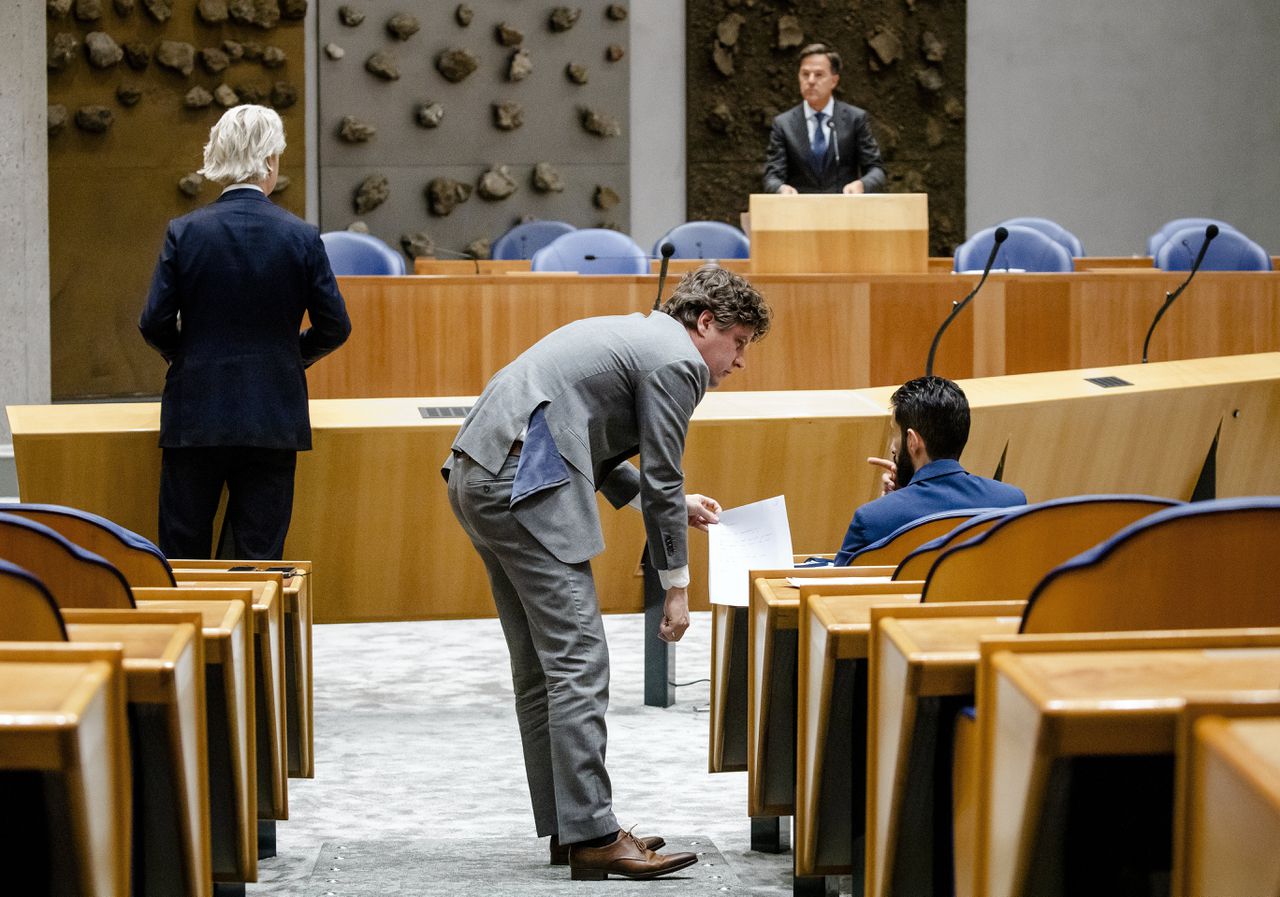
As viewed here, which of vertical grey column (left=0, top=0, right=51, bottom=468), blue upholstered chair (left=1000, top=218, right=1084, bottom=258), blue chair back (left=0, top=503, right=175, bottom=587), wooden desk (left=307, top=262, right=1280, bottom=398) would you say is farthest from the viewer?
blue upholstered chair (left=1000, top=218, right=1084, bottom=258)

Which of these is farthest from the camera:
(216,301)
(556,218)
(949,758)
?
(556,218)

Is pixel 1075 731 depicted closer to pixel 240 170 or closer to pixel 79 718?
pixel 79 718

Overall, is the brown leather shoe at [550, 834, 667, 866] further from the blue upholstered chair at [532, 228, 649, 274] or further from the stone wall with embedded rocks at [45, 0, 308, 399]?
the stone wall with embedded rocks at [45, 0, 308, 399]

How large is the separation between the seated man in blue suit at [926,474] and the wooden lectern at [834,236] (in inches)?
122

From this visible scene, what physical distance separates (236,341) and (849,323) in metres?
2.80

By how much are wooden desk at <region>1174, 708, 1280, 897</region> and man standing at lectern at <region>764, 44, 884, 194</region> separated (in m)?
5.87

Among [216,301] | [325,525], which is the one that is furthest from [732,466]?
[216,301]

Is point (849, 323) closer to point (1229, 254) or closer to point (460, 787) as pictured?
point (1229, 254)

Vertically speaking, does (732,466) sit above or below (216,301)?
below

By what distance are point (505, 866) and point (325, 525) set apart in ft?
3.88

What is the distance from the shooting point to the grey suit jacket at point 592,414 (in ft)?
8.20

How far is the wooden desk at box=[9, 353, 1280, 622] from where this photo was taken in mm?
3326

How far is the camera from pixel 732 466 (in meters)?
3.74

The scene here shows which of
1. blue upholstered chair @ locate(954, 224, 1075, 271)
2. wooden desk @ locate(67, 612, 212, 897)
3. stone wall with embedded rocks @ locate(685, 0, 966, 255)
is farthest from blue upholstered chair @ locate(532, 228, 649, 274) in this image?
wooden desk @ locate(67, 612, 212, 897)
